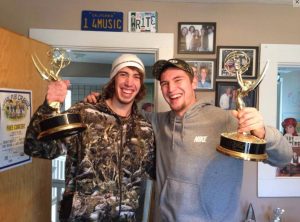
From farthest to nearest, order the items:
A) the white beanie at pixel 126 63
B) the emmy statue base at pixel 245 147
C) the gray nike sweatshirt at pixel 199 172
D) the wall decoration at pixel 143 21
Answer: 1. the wall decoration at pixel 143 21
2. the white beanie at pixel 126 63
3. the gray nike sweatshirt at pixel 199 172
4. the emmy statue base at pixel 245 147

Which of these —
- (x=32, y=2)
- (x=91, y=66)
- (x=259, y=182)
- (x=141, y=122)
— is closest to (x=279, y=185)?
(x=259, y=182)

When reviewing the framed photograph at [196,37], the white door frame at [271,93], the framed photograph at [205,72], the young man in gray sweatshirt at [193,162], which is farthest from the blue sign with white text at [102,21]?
the white door frame at [271,93]

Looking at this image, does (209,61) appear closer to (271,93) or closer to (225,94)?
(225,94)

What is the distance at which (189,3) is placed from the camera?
1819mm

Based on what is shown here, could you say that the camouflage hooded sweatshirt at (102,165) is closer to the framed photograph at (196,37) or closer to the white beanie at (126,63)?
the white beanie at (126,63)

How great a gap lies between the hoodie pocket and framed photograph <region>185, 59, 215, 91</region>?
738 mm

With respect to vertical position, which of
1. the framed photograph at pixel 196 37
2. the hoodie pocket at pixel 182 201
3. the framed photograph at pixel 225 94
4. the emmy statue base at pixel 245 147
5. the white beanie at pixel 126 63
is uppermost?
the framed photograph at pixel 196 37

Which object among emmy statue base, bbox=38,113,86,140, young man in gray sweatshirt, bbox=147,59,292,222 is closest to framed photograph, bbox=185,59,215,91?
young man in gray sweatshirt, bbox=147,59,292,222

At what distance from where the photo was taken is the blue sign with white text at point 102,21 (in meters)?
1.81

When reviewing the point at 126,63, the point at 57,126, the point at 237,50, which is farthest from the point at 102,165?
the point at 237,50

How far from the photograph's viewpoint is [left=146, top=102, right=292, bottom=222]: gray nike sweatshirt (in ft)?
3.99

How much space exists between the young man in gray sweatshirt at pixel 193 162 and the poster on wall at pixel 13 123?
732 millimetres

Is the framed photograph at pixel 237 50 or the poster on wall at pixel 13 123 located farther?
the framed photograph at pixel 237 50

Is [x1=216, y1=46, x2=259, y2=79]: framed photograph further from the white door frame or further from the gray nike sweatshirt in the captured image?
the gray nike sweatshirt
